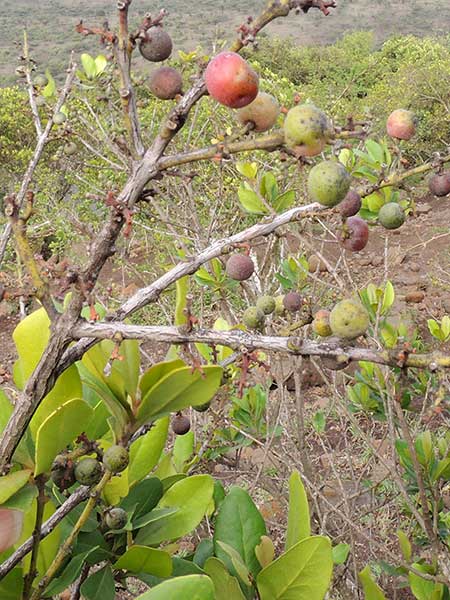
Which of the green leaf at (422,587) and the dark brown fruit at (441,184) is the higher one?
the dark brown fruit at (441,184)

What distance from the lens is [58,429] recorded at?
75 cm

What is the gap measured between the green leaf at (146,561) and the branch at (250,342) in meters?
0.34

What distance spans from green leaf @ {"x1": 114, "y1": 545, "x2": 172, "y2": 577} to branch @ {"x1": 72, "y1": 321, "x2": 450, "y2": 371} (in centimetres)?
34

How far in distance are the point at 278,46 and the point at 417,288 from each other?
13.0m

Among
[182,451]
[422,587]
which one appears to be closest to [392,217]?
[182,451]

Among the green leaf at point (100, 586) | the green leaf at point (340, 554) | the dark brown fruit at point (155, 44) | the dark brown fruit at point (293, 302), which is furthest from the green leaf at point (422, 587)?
the dark brown fruit at point (155, 44)

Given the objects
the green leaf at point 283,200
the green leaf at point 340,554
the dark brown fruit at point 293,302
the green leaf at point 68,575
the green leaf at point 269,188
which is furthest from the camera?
the green leaf at point 269,188

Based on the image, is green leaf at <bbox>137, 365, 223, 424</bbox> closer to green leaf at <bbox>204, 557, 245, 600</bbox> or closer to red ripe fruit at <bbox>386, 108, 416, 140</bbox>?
green leaf at <bbox>204, 557, 245, 600</bbox>

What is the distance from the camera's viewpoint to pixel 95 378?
87 centimetres

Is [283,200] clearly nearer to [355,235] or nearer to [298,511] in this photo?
[355,235]

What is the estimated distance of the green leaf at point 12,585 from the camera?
84 cm

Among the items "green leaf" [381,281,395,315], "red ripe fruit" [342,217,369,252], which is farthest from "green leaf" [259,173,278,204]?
"red ripe fruit" [342,217,369,252]

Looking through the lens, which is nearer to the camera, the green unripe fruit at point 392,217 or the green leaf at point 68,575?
the green leaf at point 68,575

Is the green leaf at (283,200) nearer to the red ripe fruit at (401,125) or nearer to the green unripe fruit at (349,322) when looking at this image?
the red ripe fruit at (401,125)
